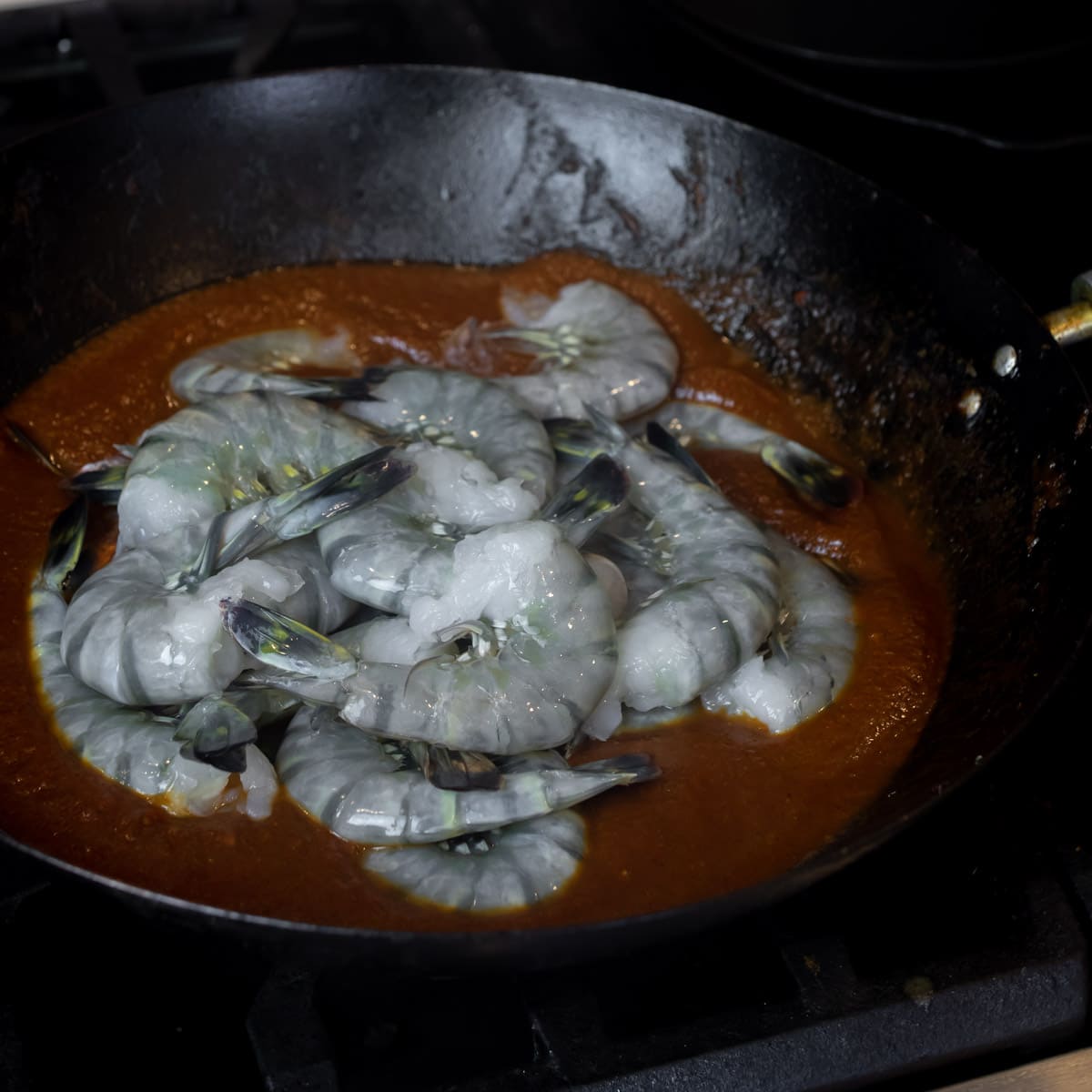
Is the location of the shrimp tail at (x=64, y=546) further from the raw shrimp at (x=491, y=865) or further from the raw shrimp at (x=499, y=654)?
the raw shrimp at (x=491, y=865)

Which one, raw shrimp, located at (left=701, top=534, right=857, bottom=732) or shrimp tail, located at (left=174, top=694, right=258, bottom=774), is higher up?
shrimp tail, located at (left=174, top=694, right=258, bottom=774)

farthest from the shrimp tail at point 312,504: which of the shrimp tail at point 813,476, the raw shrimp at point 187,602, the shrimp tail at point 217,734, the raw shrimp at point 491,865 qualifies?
the shrimp tail at point 813,476

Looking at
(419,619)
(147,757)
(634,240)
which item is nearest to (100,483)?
(147,757)

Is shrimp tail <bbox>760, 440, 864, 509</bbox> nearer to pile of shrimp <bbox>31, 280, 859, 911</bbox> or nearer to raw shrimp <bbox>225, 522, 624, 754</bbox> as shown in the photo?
pile of shrimp <bbox>31, 280, 859, 911</bbox>

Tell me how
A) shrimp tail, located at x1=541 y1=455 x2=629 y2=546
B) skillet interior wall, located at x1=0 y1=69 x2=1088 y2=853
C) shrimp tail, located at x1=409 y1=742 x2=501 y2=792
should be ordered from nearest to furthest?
shrimp tail, located at x1=409 y1=742 x2=501 y2=792, shrimp tail, located at x1=541 y1=455 x2=629 y2=546, skillet interior wall, located at x1=0 y1=69 x2=1088 y2=853

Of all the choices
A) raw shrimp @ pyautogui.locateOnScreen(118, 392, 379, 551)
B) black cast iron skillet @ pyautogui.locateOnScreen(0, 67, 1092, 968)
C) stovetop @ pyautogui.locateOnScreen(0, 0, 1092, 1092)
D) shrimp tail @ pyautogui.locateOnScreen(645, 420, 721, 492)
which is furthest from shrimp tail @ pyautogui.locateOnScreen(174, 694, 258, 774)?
black cast iron skillet @ pyautogui.locateOnScreen(0, 67, 1092, 968)

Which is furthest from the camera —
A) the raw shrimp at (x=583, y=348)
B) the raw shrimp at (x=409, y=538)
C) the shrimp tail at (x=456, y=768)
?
the raw shrimp at (x=583, y=348)

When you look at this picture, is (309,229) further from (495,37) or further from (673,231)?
(495,37)

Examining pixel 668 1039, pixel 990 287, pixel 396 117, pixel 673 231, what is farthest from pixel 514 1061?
pixel 396 117
